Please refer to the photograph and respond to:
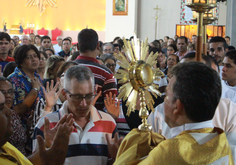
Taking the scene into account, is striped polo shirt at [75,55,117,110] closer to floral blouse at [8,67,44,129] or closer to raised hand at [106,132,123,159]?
floral blouse at [8,67,44,129]

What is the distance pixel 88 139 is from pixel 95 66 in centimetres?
117

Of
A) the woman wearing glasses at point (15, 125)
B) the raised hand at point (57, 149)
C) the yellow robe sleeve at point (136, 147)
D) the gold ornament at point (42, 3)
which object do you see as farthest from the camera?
the gold ornament at point (42, 3)

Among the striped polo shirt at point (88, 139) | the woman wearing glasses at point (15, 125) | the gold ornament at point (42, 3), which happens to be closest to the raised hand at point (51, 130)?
the striped polo shirt at point (88, 139)

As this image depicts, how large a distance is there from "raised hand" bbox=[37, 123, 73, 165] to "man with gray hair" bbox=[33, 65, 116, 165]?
9.4 inches

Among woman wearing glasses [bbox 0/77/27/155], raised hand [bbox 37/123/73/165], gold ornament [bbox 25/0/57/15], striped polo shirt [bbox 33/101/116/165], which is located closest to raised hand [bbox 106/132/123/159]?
striped polo shirt [bbox 33/101/116/165]

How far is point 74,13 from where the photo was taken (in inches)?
713

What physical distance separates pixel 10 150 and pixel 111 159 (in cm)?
76

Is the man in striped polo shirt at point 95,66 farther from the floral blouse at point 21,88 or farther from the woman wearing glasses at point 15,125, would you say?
the woman wearing glasses at point 15,125

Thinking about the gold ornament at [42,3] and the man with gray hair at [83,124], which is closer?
the man with gray hair at [83,124]

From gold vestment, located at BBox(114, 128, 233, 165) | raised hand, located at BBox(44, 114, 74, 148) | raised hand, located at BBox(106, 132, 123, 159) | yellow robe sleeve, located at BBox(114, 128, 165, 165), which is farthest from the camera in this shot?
raised hand, located at BBox(106, 132, 123, 159)

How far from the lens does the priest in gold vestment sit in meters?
1.26

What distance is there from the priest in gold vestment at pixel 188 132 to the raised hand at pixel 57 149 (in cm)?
43

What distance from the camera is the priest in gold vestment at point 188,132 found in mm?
1263

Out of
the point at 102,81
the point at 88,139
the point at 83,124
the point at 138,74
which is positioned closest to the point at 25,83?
the point at 102,81
